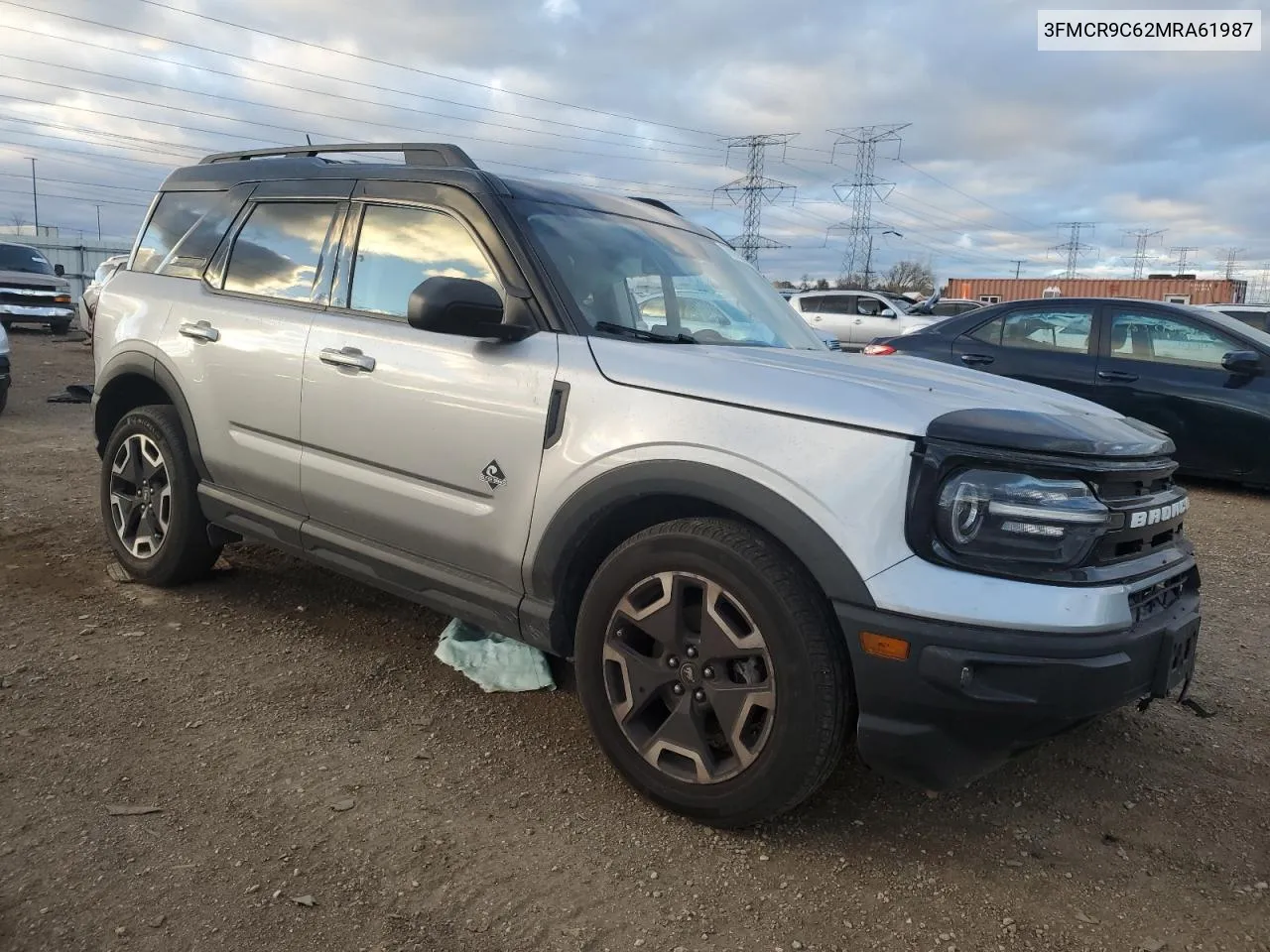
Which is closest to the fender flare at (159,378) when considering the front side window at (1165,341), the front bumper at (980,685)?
the front bumper at (980,685)

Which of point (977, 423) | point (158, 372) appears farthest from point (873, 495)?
point (158, 372)

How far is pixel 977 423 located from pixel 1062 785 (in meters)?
1.41

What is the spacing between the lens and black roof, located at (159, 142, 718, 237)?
3334mm

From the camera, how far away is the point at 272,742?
10.1ft

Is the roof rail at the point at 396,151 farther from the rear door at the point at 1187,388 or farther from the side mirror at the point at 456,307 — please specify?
the rear door at the point at 1187,388

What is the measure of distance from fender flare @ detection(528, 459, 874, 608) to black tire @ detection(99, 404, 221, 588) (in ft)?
6.63

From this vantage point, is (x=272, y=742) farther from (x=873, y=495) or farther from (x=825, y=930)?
(x=873, y=495)

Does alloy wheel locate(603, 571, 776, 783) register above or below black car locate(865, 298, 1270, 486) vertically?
below

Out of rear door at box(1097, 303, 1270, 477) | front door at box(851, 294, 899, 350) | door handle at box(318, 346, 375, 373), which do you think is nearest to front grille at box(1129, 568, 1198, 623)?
door handle at box(318, 346, 375, 373)

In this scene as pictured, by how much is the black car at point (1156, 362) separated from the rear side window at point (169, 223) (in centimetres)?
615

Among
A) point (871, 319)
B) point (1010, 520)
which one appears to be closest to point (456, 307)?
point (1010, 520)

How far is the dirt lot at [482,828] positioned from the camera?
90.0 inches

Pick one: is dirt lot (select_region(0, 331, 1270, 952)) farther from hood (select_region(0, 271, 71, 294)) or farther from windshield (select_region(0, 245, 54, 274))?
windshield (select_region(0, 245, 54, 274))

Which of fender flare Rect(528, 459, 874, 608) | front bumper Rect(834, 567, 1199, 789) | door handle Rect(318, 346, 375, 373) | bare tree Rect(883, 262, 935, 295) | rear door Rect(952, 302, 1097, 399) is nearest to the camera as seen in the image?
front bumper Rect(834, 567, 1199, 789)
